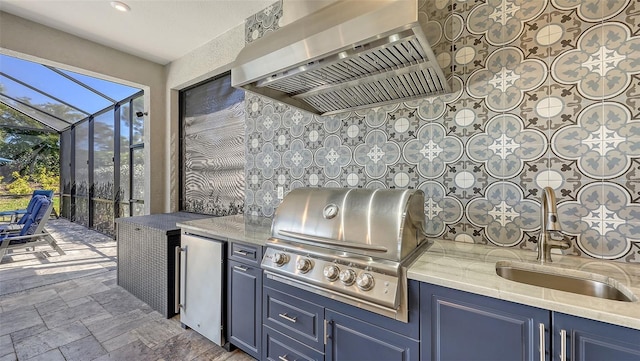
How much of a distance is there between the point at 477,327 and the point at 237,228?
5.27 ft

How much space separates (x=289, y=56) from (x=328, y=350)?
1475 millimetres

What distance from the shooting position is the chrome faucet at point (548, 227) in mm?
1163

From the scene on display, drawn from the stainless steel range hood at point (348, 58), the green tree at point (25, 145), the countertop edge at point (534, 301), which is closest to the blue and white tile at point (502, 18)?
the stainless steel range hood at point (348, 58)

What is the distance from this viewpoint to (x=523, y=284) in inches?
37.3

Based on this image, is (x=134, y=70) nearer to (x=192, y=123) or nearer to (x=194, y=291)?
(x=192, y=123)

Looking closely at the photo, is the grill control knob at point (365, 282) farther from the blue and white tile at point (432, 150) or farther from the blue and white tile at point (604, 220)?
the blue and white tile at point (604, 220)

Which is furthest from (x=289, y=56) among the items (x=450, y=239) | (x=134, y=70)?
(x=134, y=70)

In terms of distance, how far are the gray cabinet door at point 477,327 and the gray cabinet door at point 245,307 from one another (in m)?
1.01

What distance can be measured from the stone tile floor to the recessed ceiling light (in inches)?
112

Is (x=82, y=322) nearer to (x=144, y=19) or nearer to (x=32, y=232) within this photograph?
(x=32, y=232)

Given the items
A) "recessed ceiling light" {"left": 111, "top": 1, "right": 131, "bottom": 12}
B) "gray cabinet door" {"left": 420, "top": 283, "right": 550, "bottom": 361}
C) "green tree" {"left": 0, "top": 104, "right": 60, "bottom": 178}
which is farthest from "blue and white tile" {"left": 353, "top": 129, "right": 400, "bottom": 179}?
"green tree" {"left": 0, "top": 104, "right": 60, "bottom": 178}

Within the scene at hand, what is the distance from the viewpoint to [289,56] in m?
1.28

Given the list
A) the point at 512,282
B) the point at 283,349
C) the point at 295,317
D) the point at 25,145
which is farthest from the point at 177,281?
the point at 25,145

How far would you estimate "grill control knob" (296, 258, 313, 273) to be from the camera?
1.35 m
